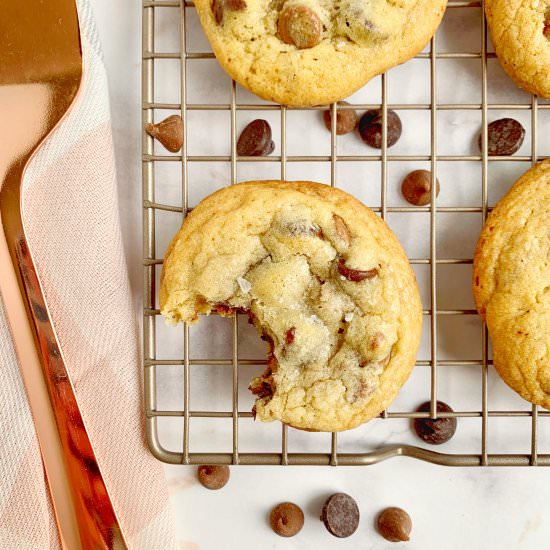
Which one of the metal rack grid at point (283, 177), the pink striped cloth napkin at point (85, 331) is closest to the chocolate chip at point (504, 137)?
the metal rack grid at point (283, 177)

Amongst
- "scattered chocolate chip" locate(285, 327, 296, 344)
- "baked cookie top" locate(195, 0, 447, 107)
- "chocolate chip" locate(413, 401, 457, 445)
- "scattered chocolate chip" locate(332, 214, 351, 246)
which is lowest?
"chocolate chip" locate(413, 401, 457, 445)

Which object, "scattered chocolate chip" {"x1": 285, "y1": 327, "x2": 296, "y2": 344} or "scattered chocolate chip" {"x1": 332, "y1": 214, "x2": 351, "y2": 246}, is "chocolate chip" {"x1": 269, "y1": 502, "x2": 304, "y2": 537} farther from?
"scattered chocolate chip" {"x1": 332, "y1": 214, "x2": 351, "y2": 246}

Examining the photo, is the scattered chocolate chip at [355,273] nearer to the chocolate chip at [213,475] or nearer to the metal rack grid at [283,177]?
the metal rack grid at [283,177]

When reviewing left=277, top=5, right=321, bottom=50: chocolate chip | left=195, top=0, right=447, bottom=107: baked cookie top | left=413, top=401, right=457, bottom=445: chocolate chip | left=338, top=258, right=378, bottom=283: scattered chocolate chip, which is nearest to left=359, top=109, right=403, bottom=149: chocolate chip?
left=195, top=0, right=447, bottom=107: baked cookie top

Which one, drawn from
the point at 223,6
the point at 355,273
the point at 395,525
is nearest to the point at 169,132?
the point at 223,6

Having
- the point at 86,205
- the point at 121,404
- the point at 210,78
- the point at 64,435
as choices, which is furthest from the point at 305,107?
the point at 64,435

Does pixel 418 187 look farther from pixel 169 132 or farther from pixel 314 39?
pixel 169 132
